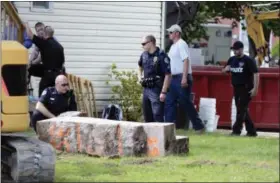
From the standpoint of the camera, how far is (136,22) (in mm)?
17047

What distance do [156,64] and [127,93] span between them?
4.59 meters

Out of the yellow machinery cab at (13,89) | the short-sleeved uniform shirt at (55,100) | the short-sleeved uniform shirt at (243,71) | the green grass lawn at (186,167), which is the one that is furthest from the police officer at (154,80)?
the yellow machinery cab at (13,89)

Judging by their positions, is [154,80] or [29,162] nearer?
[29,162]

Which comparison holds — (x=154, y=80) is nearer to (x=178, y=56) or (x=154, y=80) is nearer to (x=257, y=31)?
(x=178, y=56)

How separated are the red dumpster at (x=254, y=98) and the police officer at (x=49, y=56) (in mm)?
4495

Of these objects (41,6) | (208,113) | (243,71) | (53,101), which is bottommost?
(208,113)

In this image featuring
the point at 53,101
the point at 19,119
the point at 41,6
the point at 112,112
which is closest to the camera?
the point at 19,119

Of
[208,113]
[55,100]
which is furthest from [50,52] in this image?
[208,113]

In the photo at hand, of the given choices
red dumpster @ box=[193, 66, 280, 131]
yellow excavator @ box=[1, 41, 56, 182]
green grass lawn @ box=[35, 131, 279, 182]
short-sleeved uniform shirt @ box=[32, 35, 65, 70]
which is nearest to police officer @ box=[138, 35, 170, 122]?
green grass lawn @ box=[35, 131, 279, 182]

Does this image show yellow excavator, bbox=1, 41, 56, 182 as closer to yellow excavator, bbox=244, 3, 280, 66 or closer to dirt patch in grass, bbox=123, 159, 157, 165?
dirt patch in grass, bbox=123, 159, 157, 165

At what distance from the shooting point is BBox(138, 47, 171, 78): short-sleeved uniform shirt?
11.8 metres

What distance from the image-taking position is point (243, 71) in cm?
1322

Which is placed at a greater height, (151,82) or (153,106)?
(151,82)

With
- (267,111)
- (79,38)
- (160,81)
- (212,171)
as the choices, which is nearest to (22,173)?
(212,171)
